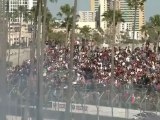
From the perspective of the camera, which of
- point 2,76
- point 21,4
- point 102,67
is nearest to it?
point 2,76

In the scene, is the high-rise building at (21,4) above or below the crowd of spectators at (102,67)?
above

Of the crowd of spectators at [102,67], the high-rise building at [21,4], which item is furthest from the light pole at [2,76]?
the high-rise building at [21,4]

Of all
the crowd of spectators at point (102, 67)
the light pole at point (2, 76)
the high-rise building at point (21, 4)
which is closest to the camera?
the light pole at point (2, 76)

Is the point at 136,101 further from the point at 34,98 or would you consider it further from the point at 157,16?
the point at 157,16

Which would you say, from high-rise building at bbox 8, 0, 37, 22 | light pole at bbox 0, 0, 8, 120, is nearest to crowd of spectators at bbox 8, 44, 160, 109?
light pole at bbox 0, 0, 8, 120

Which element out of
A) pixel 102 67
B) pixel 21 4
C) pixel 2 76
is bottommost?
pixel 102 67

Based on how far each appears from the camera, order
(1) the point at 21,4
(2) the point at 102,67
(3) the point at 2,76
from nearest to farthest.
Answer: (3) the point at 2,76, (2) the point at 102,67, (1) the point at 21,4

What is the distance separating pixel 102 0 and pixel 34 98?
67.3 meters

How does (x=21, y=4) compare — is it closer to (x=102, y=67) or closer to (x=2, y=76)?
(x=102, y=67)

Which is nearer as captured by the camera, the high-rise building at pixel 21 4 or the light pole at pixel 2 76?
the light pole at pixel 2 76

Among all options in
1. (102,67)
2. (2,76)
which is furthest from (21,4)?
(2,76)

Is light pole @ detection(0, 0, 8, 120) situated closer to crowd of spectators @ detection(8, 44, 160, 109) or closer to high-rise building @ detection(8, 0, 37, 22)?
crowd of spectators @ detection(8, 44, 160, 109)

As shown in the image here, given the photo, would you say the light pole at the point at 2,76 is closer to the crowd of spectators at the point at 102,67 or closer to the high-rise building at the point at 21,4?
the crowd of spectators at the point at 102,67

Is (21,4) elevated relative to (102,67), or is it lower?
elevated
